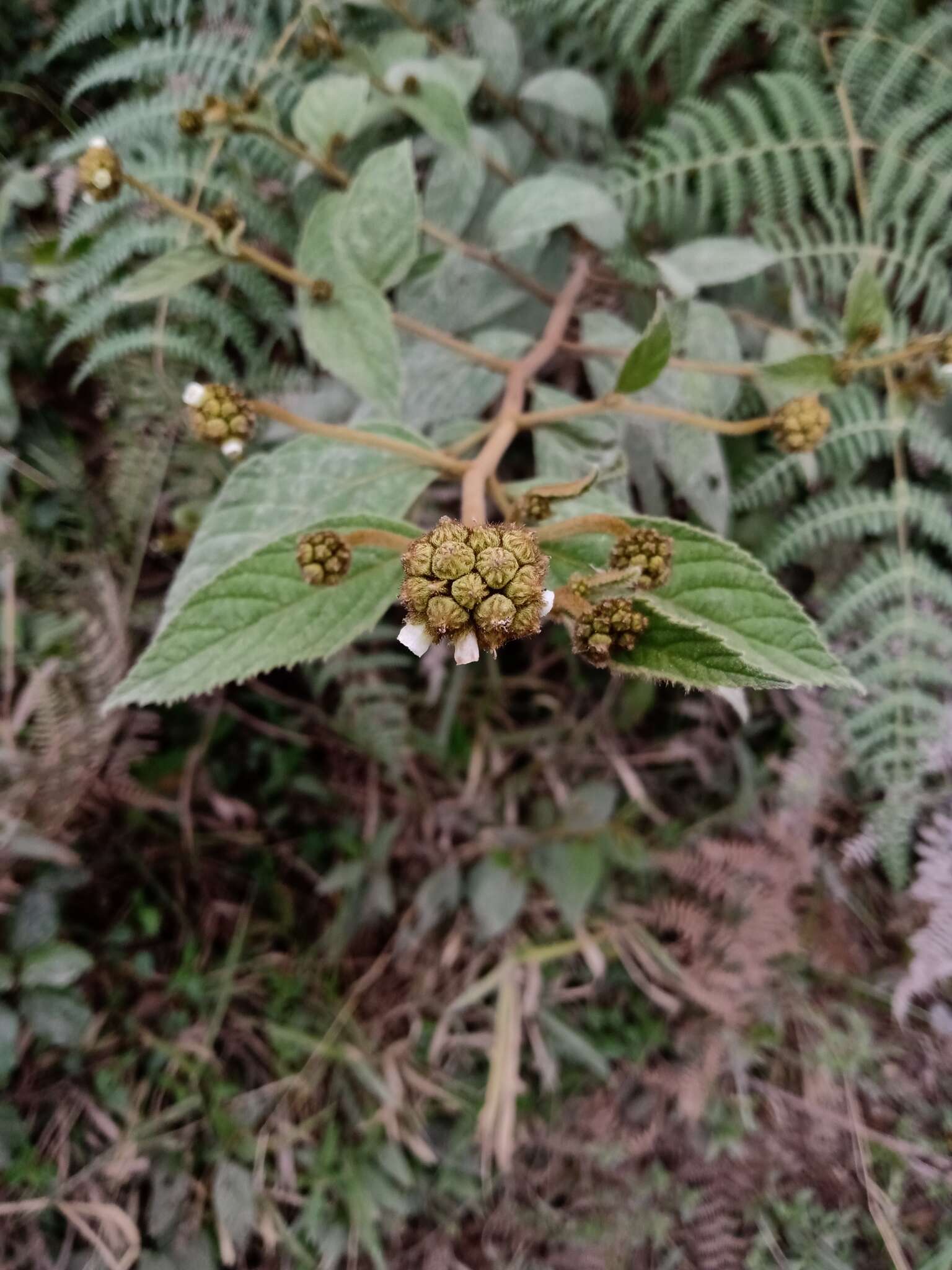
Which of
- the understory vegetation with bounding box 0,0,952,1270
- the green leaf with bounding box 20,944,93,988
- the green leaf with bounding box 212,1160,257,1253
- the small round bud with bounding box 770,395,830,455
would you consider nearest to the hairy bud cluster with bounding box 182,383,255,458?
the understory vegetation with bounding box 0,0,952,1270

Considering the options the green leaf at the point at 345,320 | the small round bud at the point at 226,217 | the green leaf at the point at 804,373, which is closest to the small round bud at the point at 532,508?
the green leaf at the point at 345,320

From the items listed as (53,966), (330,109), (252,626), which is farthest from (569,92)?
(53,966)

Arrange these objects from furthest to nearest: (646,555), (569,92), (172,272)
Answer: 1. (569,92)
2. (172,272)
3. (646,555)

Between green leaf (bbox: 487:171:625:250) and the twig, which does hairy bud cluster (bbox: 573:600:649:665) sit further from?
green leaf (bbox: 487:171:625:250)

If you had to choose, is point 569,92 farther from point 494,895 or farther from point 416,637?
point 494,895

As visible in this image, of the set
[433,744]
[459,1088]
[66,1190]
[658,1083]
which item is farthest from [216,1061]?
[658,1083]

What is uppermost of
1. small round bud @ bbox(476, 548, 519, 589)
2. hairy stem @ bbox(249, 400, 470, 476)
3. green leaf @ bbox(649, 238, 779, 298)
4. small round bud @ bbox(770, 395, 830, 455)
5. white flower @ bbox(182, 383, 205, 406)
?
green leaf @ bbox(649, 238, 779, 298)

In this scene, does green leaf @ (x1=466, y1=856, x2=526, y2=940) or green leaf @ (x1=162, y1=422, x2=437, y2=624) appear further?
green leaf @ (x1=466, y1=856, x2=526, y2=940)

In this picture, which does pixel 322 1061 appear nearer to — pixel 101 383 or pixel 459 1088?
pixel 459 1088
